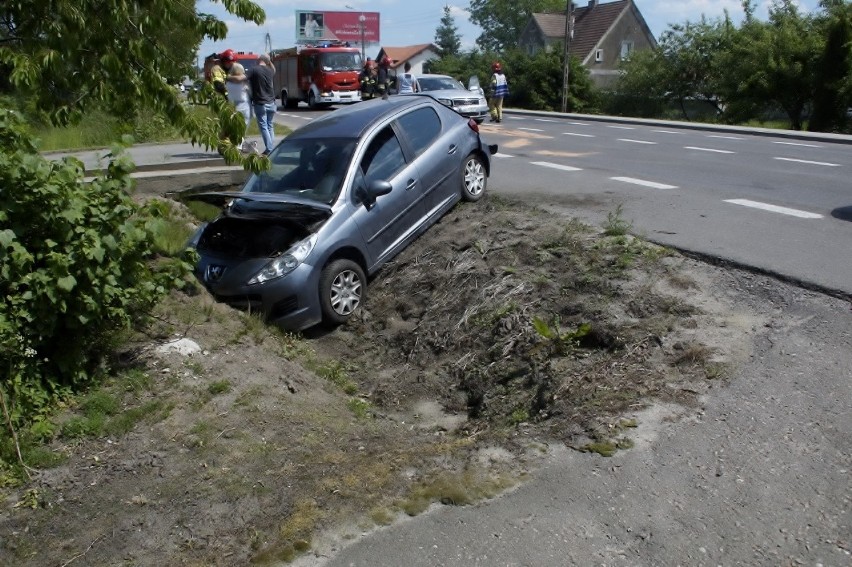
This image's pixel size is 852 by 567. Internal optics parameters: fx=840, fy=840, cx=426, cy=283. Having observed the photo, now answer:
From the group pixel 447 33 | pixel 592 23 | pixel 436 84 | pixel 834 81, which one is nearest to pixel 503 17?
pixel 447 33

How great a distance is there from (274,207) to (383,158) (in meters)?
1.43

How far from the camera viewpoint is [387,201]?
8922 millimetres

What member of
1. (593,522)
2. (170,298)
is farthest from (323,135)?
(593,522)

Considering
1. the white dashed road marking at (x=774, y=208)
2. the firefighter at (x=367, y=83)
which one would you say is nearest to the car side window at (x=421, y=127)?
the white dashed road marking at (x=774, y=208)

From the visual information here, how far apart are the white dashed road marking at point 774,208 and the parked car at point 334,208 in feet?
11.1

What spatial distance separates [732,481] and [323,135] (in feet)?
20.2

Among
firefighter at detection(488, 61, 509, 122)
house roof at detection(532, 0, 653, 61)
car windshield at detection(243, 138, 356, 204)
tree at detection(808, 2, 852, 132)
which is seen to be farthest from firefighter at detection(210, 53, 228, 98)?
house roof at detection(532, 0, 653, 61)

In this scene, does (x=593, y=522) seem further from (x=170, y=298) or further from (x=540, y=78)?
(x=540, y=78)

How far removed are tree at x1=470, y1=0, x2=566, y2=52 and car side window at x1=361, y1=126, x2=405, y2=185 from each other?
119741 millimetres

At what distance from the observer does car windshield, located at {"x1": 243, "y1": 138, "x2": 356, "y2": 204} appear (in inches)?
342

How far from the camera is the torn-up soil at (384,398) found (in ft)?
14.9

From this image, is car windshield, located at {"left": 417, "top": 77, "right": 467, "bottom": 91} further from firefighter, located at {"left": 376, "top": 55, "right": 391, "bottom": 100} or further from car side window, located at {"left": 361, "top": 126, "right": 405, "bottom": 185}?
car side window, located at {"left": 361, "top": 126, "right": 405, "bottom": 185}

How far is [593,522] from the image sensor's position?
420 centimetres

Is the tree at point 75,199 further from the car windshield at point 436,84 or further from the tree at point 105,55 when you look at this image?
the car windshield at point 436,84
